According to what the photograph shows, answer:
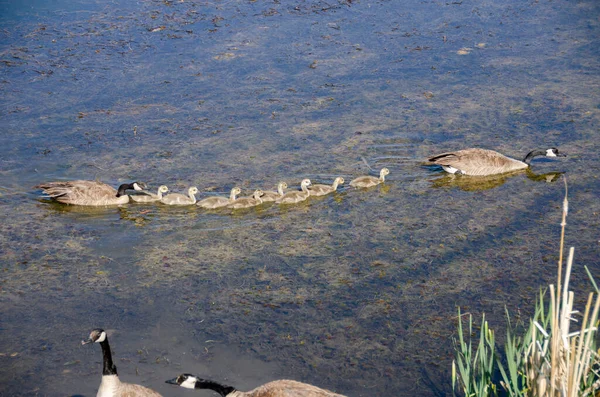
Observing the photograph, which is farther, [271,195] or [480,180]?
[480,180]

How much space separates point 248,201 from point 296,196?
610 mm

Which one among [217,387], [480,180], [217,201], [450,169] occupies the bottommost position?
[480,180]

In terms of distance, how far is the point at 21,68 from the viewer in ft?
43.8

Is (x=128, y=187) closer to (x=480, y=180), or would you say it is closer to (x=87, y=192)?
(x=87, y=192)

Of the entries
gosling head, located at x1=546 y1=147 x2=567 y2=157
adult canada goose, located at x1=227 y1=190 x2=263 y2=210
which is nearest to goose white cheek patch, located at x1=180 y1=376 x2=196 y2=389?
adult canada goose, located at x1=227 y1=190 x2=263 y2=210

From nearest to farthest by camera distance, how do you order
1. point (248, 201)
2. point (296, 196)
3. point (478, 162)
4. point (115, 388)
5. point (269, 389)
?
point (269, 389) < point (115, 388) < point (248, 201) < point (296, 196) < point (478, 162)

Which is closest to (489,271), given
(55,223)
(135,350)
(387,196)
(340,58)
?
(387,196)

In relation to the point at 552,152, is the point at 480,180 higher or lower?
lower

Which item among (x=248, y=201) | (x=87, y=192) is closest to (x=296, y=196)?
(x=248, y=201)

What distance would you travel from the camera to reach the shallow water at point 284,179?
21.9 ft

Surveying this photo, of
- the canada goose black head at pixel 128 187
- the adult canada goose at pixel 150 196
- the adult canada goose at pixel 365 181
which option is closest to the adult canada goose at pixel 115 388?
the adult canada goose at pixel 150 196

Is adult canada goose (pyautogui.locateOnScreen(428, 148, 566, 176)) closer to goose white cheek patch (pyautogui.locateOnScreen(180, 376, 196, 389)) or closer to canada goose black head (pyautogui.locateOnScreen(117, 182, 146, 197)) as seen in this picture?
canada goose black head (pyautogui.locateOnScreen(117, 182, 146, 197))

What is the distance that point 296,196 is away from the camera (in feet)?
30.5

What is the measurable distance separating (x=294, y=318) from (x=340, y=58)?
304 inches
